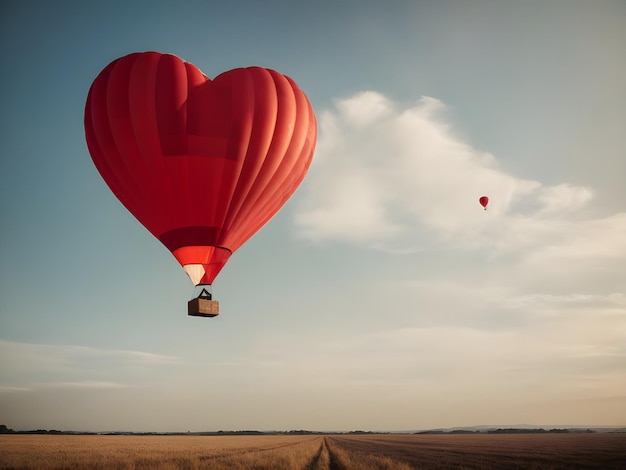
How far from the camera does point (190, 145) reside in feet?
53.0

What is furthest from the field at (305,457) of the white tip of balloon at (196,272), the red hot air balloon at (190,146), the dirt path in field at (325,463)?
the red hot air balloon at (190,146)

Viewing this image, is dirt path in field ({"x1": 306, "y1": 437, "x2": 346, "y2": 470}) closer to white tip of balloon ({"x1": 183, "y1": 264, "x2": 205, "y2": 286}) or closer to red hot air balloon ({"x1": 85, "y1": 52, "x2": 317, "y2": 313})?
white tip of balloon ({"x1": 183, "y1": 264, "x2": 205, "y2": 286})

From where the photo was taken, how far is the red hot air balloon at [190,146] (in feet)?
53.1

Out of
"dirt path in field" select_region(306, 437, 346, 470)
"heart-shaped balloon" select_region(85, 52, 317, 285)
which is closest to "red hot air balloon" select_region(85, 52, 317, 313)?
"heart-shaped balloon" select_region(85, 52, 317, 285)

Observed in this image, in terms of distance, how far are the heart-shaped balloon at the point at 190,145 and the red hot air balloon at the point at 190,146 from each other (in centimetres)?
3

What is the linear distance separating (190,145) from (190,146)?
4cm

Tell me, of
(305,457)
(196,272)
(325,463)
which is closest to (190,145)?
(196,272)

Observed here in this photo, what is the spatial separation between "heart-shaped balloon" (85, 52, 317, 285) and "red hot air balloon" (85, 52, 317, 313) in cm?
3

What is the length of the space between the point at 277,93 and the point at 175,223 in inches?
226

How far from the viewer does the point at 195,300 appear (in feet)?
51.8

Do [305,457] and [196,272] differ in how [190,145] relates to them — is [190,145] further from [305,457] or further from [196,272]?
[305,457]

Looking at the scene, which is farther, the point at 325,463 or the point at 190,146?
the point at 325,463

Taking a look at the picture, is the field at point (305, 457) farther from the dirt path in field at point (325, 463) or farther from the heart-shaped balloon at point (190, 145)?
the heart-shaped balloon at point (190, 145)

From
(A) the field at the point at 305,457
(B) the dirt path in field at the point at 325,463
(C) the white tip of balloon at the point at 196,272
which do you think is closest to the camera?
(C) the white tip of balloon at the point at 196,272
